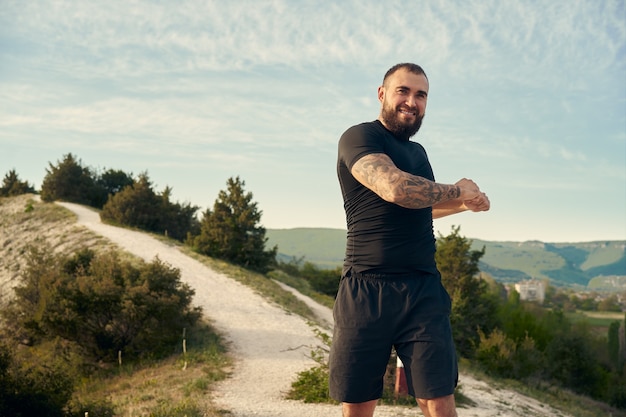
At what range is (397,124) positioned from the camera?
10.2ft

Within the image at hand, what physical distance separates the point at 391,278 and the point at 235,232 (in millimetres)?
24021

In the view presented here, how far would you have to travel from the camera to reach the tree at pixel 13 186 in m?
44.4

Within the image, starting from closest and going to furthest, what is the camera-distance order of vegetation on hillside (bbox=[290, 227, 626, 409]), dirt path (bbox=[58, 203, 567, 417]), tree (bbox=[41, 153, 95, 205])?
dirt path (bbox=[58, 203, 567, 417]) → vegetation on hillside (bbox=[290, 227, 626, 409]) → tree (bbox=[41, 153, 95, 205])

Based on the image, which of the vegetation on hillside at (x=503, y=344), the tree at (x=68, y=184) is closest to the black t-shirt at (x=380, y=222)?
the vegetation on hillside at (x=503, y=344)

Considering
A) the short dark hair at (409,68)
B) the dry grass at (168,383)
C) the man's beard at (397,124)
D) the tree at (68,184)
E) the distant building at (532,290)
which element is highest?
the tree at (68,184)

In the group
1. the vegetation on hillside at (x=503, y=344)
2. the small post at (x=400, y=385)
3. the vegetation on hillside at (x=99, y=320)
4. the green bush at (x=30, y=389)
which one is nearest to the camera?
the green bush at (x=30, y=389)

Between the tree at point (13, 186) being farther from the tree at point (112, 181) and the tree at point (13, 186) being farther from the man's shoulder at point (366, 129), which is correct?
the man's shoulder at point (366, 129)

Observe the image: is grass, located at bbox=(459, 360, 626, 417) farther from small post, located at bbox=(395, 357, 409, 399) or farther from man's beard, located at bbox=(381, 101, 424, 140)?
man's beard, located at bbox=(381, 101, 424, 140)

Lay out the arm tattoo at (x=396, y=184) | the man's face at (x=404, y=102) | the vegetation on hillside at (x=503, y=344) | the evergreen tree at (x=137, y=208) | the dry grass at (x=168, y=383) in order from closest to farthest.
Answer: the arm tattoo at (x=396, y=184) → the man's face at (x=404, y=102) → the dry grass at (x=168, y=383) → the vegetation on hillside at (x=503, y=344) → the evergreen tree at (x=137, y=208)

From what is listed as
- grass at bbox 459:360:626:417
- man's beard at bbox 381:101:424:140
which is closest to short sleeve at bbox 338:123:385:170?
man's beard at bbox 381:101:424:140

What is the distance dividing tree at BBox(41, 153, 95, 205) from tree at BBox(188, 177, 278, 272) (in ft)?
56.1

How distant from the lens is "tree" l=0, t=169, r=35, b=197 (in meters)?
44.4

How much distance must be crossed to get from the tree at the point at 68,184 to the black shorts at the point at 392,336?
1574 inches

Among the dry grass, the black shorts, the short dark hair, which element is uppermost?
the short dark hair
